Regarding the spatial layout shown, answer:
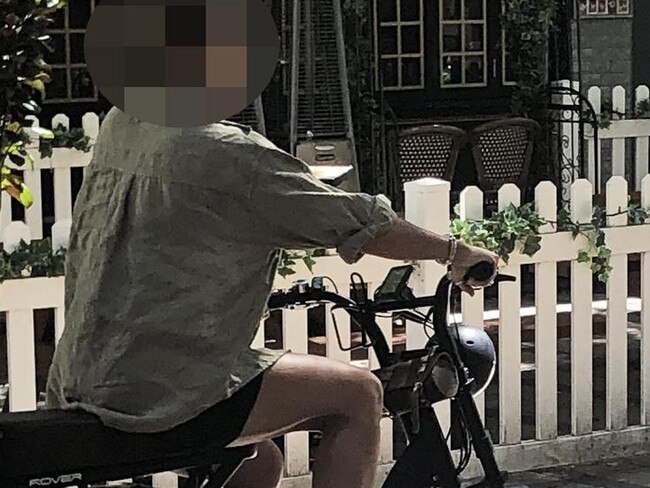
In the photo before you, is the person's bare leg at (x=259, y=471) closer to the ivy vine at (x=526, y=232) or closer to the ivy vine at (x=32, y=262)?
the ivy vine at (x=32, y=262)

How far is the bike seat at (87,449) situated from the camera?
2.53m

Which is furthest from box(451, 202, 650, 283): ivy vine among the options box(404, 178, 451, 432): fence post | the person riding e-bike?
the person riding e-bike

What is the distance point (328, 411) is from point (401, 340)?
10.2ft

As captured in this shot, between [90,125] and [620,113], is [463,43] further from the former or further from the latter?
[90,125]

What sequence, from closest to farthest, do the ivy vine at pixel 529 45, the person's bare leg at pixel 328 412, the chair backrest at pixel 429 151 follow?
the person's bare leg at pixel 328 412 → the chair backrest at pixel 429 151 → the ivy vine at pixel 529 45

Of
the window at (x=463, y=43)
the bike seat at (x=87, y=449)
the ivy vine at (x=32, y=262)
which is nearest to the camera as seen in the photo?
the bike seat at (x=87, y=449)

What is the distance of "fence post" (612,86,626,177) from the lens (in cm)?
850

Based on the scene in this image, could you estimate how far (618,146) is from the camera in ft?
28.3

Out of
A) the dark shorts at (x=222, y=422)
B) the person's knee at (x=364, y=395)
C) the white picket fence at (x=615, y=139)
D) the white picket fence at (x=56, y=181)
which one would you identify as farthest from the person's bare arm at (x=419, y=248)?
the white picket fence at (x=615, y=139)

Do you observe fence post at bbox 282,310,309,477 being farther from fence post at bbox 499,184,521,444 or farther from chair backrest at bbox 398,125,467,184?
chair backrest at bbox 398,125,467,184

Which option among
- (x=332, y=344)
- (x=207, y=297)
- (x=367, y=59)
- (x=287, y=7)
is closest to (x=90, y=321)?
(x=207, y=297)

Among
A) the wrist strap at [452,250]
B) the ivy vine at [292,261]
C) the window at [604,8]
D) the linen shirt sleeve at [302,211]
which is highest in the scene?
the window at [604,8]

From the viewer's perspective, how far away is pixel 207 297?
258cm

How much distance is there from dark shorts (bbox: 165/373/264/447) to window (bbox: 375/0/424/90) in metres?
7.03
